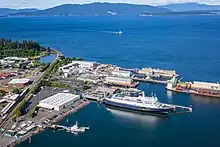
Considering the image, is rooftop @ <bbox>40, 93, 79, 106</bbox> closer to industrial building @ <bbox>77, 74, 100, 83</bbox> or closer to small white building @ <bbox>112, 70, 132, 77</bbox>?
industrial building @ <bbox>77, 74, 100, 83</bbox>

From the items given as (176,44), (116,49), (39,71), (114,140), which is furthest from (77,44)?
(114,140)

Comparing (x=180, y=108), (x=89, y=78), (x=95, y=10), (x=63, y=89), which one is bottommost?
(x=180, y=108)

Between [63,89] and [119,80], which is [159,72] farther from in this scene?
[63,89]

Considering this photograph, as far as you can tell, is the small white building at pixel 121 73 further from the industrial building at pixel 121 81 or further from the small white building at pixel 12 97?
the small white building at pixel 12 97

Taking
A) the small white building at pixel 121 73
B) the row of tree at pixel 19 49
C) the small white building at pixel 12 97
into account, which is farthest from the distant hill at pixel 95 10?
the small white building at pixel 12 97

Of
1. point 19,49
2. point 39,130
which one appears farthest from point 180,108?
point 19,49

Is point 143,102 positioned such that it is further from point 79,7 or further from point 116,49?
point 79,7

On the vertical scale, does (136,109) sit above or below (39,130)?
above
